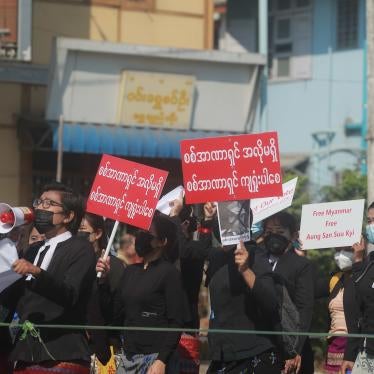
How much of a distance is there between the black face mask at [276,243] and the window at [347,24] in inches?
548

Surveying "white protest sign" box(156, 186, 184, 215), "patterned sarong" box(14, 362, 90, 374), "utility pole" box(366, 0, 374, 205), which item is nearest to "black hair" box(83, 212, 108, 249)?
"white protest sign" box(156, 186, 184, 215)

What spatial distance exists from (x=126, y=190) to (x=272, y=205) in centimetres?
114

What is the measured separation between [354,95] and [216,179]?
49.2 feet

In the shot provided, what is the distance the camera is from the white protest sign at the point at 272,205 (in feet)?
26.5

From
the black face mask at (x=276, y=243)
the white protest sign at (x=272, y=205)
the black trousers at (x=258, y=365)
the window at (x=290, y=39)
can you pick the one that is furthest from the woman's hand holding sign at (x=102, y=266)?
the window at (x=290, y=39)

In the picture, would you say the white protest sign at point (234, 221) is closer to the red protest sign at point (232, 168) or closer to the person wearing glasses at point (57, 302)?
the red protest sign at point (232, 168)

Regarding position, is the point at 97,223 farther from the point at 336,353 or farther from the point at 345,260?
the point at 336,353

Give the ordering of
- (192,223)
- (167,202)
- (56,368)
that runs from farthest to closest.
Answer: (167,202)
(192,223)
(56,368)

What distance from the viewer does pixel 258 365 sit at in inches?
265

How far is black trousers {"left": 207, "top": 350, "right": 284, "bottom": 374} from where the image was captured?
22.0 ft

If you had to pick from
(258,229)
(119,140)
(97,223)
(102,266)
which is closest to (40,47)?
(119,140)

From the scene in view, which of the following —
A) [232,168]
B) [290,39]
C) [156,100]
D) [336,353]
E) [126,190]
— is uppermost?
[290,39]

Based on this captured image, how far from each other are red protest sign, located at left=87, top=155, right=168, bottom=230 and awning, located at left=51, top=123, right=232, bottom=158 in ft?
23.9

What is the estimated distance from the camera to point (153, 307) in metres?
Result: 7.02
